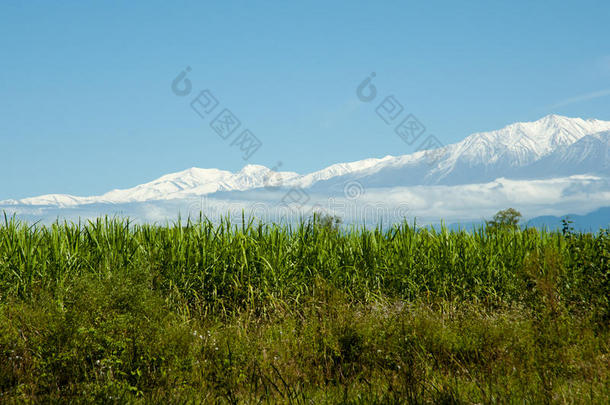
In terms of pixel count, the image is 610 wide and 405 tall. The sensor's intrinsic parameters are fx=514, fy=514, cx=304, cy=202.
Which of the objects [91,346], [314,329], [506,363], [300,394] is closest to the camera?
[300,394]

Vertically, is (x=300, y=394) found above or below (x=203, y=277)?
below

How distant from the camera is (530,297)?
8711mm

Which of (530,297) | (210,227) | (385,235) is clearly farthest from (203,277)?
(530,297)

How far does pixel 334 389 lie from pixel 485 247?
5.76 meters

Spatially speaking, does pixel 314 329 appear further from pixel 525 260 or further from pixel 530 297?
pixel 525 260

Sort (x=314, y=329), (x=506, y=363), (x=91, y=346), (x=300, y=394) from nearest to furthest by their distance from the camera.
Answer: (x=300, y=394), (x=91, y=346), (x=506, y=363), (x=314, y=329)

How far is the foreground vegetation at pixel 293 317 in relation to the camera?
555 cm

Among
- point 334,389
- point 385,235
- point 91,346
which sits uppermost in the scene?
point 385,235

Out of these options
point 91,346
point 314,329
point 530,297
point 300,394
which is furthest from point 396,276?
point 91,346

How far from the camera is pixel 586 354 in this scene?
6414mm

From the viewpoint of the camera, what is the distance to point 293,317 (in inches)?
300

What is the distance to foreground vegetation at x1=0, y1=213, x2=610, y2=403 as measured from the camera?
555 centimetres

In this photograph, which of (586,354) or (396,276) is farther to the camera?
(396,276)

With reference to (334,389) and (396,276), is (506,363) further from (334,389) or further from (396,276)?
(396,276)
